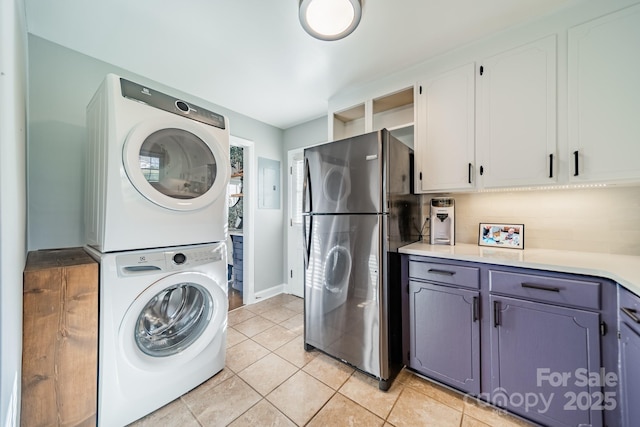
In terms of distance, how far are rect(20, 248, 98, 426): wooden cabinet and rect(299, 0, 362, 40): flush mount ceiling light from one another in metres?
1.78

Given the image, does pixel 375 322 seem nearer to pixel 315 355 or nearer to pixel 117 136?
pixel 315 355

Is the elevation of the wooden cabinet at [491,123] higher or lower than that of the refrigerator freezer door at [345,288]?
higher

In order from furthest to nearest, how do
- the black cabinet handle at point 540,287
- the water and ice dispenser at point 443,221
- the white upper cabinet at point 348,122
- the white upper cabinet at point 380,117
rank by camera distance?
the white upper cabinet at point 348,122, the white upper cabinet at point 380,117, the water and ice dispenser at point 443,221, the black cabinet handle at point 540,287

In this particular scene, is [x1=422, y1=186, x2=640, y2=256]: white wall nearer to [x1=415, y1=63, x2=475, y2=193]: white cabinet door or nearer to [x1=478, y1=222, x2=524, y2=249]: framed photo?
[x1=478, y1=222, x2=524, y2=249]: framed photo

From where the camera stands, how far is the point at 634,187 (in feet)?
4.76

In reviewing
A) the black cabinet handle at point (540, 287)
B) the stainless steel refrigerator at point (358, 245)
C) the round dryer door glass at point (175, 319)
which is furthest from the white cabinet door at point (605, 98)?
the round dryer door glass at point (175, 319)

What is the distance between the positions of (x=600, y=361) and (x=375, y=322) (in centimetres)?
107

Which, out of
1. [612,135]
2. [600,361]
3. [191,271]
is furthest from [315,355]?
[612,135]

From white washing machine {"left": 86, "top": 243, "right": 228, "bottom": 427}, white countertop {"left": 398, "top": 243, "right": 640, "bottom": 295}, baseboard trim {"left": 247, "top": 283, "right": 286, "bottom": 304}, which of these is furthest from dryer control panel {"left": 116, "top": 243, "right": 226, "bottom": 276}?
baseboard trim {"left": 247, "top": 283, "right": 286, "bottom": 304}

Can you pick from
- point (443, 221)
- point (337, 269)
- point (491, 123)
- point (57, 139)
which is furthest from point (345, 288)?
point (57, 139)

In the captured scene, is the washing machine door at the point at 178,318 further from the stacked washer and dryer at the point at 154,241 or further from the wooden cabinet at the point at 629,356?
the wooden cabinet at the point at 629,356

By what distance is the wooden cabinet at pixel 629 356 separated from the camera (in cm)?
93

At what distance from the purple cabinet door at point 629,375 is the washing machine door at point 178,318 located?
81.3 inches

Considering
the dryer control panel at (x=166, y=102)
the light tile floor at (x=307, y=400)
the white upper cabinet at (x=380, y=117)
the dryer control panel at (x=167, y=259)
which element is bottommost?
the light tile floor at (x=307, y=400)
